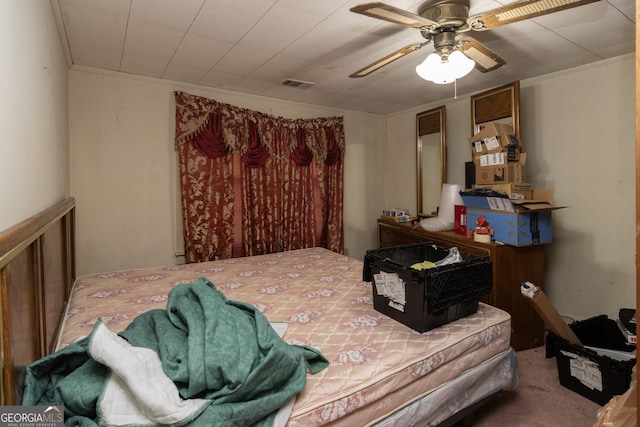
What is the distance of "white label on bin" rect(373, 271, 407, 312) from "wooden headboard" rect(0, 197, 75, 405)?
1.40 meters

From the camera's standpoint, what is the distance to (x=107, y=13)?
1834 mm

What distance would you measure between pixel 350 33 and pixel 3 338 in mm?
2170

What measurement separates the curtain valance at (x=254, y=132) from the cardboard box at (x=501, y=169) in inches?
68.3


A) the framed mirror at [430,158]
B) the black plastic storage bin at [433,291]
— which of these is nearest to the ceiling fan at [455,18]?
the black plastic storage bin at [433,291]

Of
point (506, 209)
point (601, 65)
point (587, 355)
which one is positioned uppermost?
point (601, 65)

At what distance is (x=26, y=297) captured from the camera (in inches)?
39.9

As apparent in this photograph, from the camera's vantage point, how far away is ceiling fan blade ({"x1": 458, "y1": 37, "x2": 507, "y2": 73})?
1740 millimetres

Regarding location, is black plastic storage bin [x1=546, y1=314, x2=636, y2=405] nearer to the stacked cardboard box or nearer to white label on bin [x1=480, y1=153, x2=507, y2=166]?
the stacked cardboard box

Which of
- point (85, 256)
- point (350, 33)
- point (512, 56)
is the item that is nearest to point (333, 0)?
point (350, 33)

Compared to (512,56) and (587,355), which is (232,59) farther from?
(587,355)

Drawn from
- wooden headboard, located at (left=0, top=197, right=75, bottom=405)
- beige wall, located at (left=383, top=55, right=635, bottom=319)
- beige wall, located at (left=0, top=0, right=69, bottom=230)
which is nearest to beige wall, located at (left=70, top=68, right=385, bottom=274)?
beige wall, located at (left=0, top=0, right=69, bottom=230)

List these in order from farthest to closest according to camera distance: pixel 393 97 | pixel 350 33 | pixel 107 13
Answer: pixel 393 97
pixel 350 33
pixel 107 13

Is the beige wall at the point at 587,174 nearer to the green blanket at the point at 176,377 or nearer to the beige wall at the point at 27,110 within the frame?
the green blanket at the point at 176,377

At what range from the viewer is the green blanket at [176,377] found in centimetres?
90
